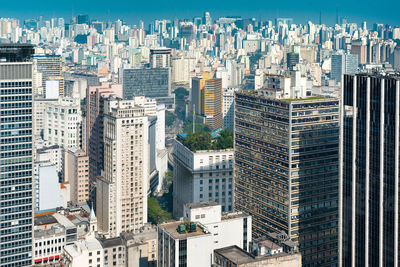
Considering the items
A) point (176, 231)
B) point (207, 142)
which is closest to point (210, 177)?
point (207, 142)

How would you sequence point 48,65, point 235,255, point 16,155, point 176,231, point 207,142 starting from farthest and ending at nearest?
point 48,65
point 207,142
point 16,155
point 176,231
point 235,255

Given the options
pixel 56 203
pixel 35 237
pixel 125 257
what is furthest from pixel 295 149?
pixel 56 203

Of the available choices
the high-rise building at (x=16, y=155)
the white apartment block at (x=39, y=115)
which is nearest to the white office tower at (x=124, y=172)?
the high-rise building at (x=16, y=155)

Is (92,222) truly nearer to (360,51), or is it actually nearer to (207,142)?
(207,142)

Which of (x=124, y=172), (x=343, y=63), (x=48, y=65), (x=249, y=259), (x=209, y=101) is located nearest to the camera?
(x=249, y=259)

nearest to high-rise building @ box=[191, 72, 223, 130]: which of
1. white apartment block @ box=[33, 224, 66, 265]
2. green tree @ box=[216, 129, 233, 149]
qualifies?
green tree @ box=[216, 129, 233, 149]

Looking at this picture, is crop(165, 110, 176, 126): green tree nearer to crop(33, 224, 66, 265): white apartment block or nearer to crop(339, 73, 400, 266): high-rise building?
crop(33, 224, 66, 265): white apartment block

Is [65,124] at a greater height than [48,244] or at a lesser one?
greater

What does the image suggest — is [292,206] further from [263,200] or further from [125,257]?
[125,257]
